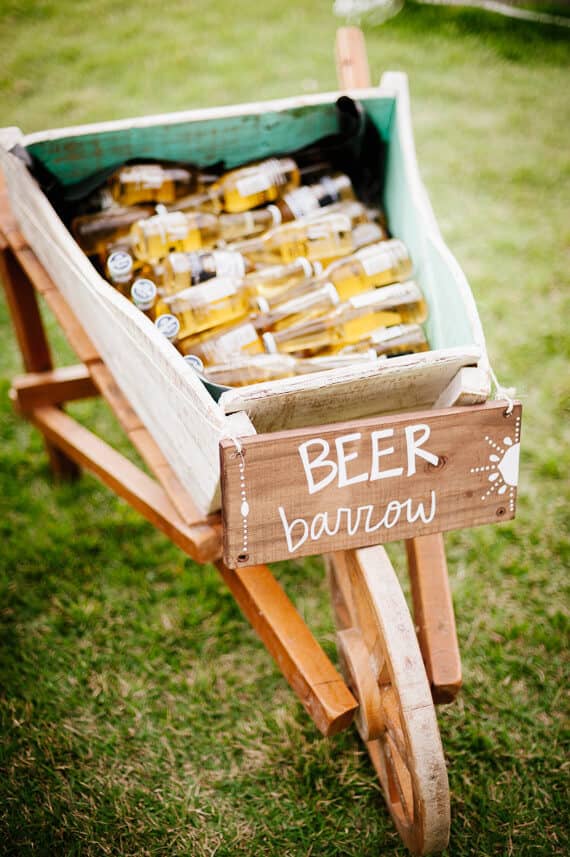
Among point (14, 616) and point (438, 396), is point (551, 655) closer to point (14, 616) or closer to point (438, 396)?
point (438, 396)

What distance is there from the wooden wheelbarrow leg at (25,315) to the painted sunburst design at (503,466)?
1.40 meters

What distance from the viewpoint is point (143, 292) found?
1.55 m

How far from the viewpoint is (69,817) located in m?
1.60

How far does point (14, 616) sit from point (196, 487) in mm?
956

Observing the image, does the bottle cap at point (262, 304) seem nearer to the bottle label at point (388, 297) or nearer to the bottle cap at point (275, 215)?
the bottle label at point (388, 297)

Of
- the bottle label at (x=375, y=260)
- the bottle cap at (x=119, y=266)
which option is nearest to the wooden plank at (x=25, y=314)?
the bottle cap at (x=119, y=266)

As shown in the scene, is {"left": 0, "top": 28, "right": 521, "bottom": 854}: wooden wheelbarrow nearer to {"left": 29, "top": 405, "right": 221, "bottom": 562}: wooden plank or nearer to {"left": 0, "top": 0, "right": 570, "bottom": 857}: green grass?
{"left": 29, "top": 405, "right": 221, "bottom": 562}: wooden plank

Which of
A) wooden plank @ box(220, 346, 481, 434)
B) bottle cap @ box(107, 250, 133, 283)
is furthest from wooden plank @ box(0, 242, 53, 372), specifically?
wooden plank @ box(220, 346, 481, 434)

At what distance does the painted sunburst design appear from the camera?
1.25 meters

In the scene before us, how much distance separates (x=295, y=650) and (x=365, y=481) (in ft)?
1.41

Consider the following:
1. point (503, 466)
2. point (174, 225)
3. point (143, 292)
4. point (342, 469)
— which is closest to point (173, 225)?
point (174, 225)

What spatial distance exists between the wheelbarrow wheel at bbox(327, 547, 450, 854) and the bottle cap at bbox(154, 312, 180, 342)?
A: 584mm

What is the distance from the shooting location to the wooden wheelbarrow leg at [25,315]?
2004 millimetres

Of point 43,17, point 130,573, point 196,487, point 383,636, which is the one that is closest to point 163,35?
point 43,17
